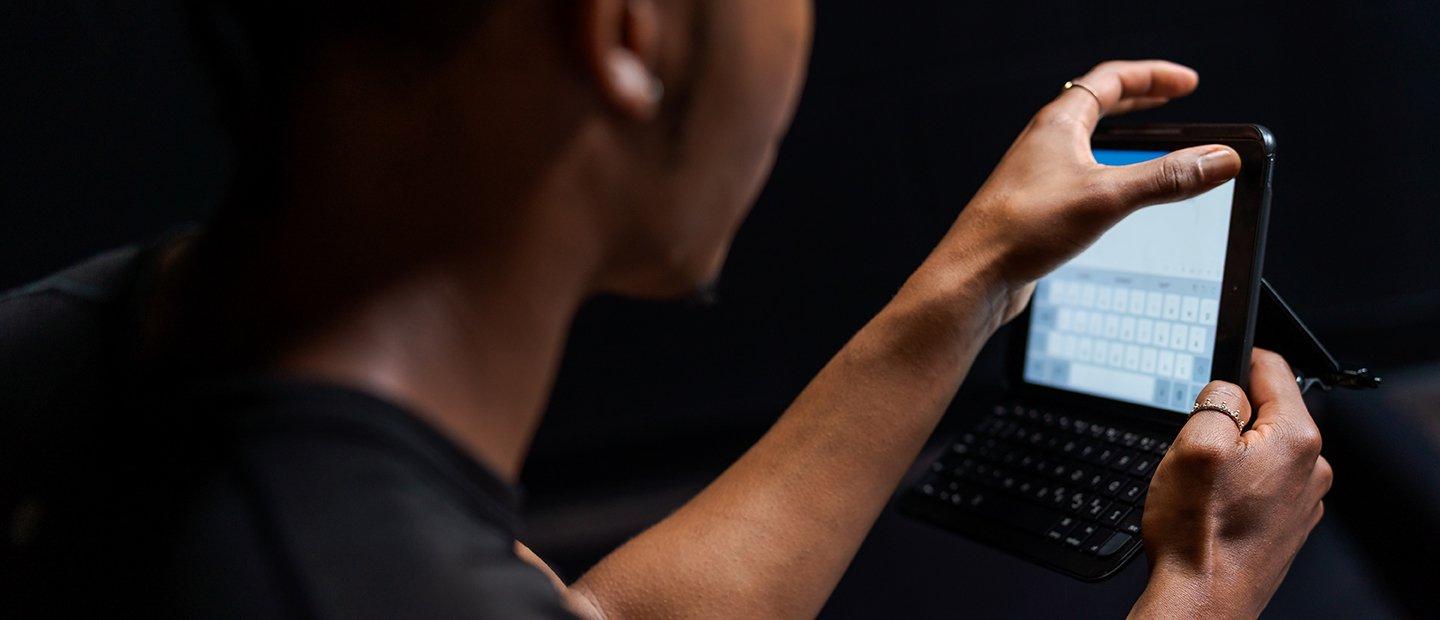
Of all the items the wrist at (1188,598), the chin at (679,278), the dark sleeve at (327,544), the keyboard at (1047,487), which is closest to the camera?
the dark sleeve at (327,544)

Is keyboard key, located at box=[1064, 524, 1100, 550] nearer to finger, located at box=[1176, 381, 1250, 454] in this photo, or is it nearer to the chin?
finger, located at box=[1176, 381, 1250, 454]

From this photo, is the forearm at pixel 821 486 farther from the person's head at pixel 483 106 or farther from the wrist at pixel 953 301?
the person's head at pixel 483 106

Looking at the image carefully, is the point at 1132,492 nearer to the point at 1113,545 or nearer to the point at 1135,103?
the point at 1113,545

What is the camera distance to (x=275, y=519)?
1.14 ft

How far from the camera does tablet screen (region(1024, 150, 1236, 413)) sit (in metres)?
0.69

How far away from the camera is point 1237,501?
1.96 feet

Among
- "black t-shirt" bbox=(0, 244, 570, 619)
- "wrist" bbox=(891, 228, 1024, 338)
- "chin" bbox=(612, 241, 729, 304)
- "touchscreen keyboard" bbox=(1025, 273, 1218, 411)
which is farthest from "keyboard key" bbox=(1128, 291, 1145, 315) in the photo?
"black t-shirt" bbox=(0, 244, 570, 619)

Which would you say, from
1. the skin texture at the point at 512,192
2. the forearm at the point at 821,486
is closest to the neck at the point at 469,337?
the skin texture at the point at 512,192

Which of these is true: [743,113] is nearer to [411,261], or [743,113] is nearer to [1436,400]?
[411,261]

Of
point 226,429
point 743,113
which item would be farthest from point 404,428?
point 743,113

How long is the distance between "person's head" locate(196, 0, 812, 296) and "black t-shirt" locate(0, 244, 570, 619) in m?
0.07

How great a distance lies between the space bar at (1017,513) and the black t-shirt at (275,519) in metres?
0.40

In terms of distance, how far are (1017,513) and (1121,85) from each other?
311 mm

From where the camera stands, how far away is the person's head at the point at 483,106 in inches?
14.2
